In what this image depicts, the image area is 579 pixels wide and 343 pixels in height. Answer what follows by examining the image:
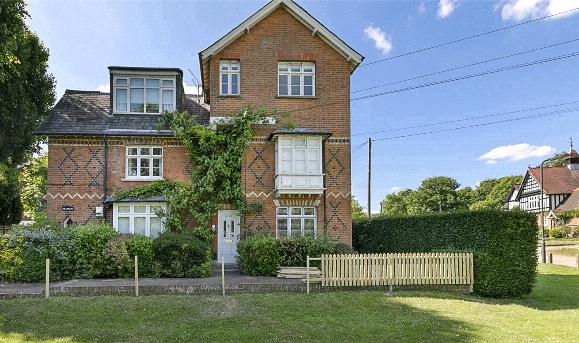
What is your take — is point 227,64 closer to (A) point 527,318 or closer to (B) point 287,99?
(B) point 287,99

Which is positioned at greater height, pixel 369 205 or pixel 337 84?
pixel 337 84

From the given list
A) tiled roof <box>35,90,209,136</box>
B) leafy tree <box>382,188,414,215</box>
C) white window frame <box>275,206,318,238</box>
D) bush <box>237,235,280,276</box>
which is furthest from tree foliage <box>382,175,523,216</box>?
bush <box>237,235,280,276</box>

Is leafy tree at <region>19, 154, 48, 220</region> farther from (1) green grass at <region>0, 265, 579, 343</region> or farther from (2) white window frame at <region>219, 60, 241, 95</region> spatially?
(1) green grass at <region>0, 265, 579, 343</region>

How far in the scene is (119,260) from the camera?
15.6m

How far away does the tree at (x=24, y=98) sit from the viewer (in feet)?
84.6

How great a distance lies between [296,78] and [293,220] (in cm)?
632

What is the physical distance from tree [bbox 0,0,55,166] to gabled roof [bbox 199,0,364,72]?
11.1 m

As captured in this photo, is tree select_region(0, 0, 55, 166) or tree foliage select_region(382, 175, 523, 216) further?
tree foliage select_region(382, 175, 523, 216)

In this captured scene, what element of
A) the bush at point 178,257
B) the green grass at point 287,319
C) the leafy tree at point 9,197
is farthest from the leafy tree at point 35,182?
the green grass at point 287,319

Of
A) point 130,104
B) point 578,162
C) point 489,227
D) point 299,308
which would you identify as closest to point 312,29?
point 130,104

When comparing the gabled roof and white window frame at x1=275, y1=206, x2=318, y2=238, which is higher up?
the gabled roof

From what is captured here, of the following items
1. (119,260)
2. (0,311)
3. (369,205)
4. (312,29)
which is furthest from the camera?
(369,205)

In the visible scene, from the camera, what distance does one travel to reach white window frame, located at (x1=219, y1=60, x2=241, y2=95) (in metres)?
20.3

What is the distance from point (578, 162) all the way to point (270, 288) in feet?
207
